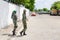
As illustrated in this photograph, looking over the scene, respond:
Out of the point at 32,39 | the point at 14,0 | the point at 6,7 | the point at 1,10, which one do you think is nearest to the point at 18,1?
the point at 14,0

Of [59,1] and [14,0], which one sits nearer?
[14,0]

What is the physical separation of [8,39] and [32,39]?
134 cm

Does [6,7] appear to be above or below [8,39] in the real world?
above

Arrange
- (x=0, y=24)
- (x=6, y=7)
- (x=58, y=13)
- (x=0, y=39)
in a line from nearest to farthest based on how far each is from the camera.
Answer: (x=0, y=39) → (x=0, y=24) → (x=6, y=7) → (x=58, y=13)

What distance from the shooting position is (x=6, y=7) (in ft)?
70.7

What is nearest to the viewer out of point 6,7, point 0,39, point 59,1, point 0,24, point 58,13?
point 0,39

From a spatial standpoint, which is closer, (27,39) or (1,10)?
(27,39)

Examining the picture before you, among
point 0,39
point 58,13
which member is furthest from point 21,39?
point 58,13

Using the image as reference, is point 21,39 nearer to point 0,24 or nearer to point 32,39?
point 32,39

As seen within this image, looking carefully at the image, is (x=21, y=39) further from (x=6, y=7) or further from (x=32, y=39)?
(x=6, y=7)

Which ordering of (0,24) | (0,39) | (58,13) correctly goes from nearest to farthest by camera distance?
(0,39) < (0,24) < (58,13)

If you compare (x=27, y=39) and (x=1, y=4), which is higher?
(x=1, y=4)

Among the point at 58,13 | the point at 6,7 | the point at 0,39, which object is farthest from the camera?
the point at 58,13

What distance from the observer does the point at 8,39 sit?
1314 centimetres
